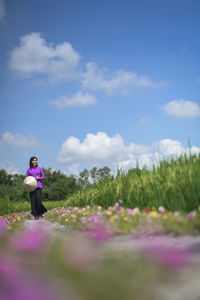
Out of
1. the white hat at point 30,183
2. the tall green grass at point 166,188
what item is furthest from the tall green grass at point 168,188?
the white hat at point 30,183

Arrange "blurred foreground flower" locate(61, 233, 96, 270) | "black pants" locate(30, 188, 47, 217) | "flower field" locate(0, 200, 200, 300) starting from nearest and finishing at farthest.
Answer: "flower field" locate(0, 200, 200, 300) < "blurred foreground flower" locate(61, 233, 96, 270) < "black pants" locate(30, 188, 47, 217)

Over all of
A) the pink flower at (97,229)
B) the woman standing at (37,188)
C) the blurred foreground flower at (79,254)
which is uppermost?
the woman standing at (37,188)

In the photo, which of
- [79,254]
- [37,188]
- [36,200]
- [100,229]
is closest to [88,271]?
[79,254]

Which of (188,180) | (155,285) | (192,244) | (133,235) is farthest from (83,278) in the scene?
(188,180)

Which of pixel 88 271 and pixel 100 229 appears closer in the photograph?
pixel 88 271

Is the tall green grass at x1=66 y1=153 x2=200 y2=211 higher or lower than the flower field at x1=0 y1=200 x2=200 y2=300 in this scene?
higher

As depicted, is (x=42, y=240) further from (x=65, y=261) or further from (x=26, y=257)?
(x=65, y=261)

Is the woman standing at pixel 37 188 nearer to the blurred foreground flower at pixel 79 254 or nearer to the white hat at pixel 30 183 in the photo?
the white hat at pixel 30 183

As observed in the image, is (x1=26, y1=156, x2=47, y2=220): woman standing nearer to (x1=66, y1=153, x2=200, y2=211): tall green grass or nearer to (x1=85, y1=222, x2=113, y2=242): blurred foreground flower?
(x1=66, y1=153, x2=200, y2=211): tall green grass

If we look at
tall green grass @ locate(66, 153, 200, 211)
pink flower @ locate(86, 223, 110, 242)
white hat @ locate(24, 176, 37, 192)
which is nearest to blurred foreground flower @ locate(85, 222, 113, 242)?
pink flower @ locate(86, 223, 110, 242)

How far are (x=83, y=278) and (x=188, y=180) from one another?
3374mm

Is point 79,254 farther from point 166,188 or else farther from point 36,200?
point 36,200

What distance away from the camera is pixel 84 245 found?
2.12 metres

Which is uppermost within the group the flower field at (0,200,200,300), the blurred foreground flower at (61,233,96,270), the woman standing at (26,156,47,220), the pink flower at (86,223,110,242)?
the woman standing at (26,156,47,220)
